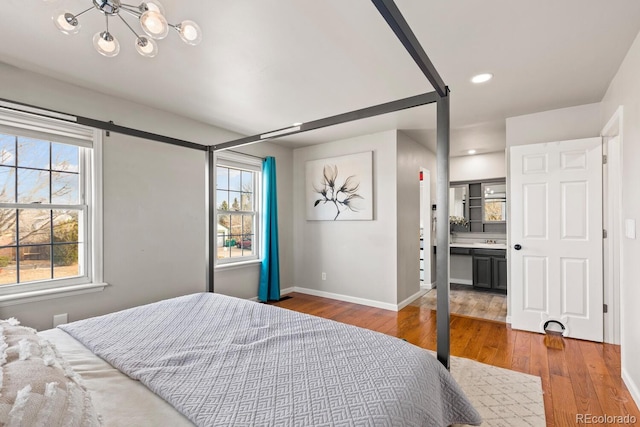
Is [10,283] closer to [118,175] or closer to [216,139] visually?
[118,175]

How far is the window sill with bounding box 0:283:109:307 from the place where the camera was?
2.32 metres

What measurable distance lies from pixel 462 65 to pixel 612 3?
85 centimetres

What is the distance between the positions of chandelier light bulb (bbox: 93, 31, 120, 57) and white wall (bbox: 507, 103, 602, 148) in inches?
148

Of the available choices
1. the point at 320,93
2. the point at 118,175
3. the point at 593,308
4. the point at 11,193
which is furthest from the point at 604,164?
the point at 11,193

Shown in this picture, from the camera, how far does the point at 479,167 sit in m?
5.58

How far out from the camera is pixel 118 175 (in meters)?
2.93

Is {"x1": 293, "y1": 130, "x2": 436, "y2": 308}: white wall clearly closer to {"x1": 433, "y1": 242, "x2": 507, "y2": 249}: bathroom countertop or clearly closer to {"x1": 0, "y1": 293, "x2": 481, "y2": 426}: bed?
{"x1": 433, "y1": 242, "x2": 507, "y2": 249}: bathroom countertop

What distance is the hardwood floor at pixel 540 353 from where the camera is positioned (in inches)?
79.0

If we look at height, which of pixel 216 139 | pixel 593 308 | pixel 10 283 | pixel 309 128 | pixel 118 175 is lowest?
pixel 593 308

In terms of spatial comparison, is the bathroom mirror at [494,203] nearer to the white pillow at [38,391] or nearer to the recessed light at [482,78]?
the recessed light at [482,78]

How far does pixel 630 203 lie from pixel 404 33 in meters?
2.18

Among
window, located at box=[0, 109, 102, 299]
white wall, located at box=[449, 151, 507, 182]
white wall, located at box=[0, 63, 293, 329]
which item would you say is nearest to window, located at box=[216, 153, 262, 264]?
white wall, located at box=[0, 63, 293, 329]

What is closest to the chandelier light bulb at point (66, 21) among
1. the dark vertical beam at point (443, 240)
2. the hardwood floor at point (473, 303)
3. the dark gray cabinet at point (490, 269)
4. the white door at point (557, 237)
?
the dark vertical beam at point (443, 240)

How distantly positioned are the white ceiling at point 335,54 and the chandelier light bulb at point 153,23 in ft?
1.26
